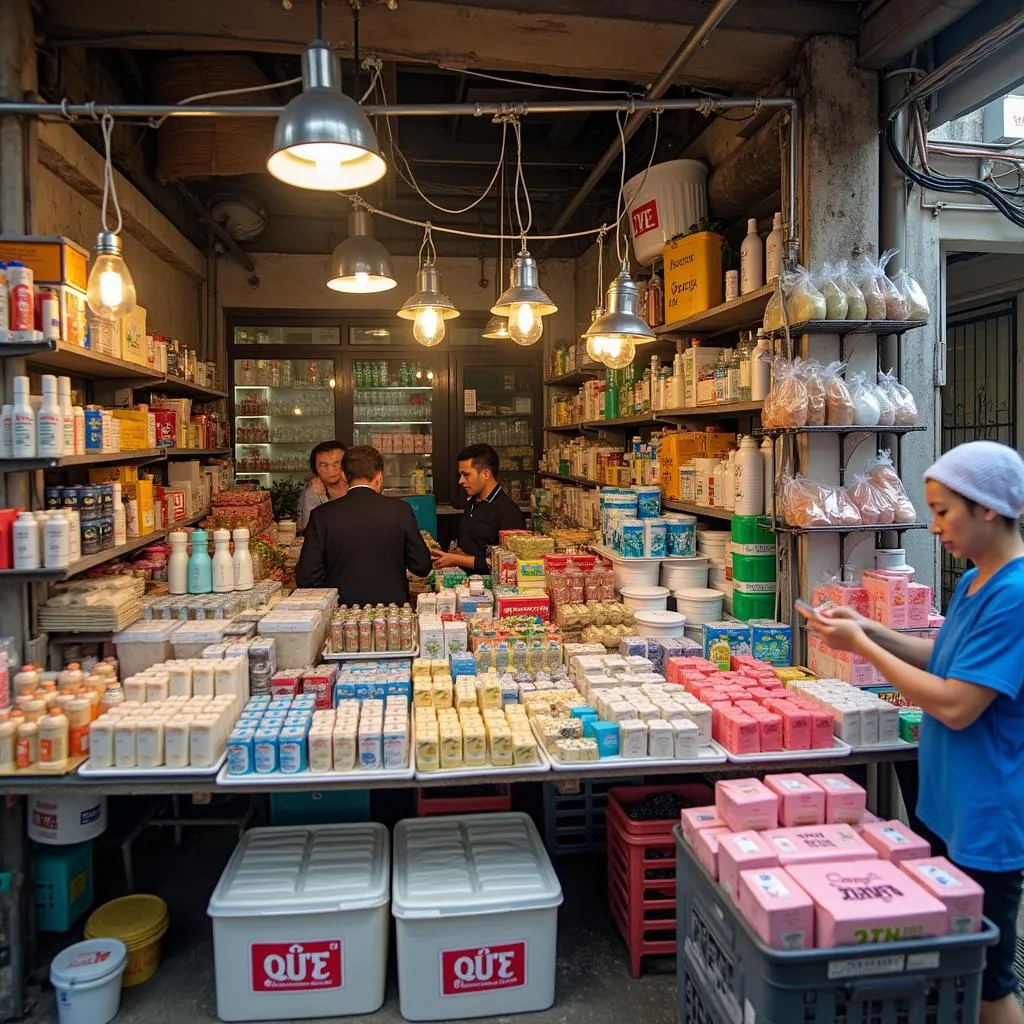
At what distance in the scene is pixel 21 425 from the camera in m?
3.52

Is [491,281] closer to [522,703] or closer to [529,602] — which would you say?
[529,602]

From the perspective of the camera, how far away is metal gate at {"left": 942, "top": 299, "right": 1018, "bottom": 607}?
6618mm

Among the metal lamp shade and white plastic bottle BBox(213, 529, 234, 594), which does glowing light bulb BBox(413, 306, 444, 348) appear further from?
the metal lamp shade

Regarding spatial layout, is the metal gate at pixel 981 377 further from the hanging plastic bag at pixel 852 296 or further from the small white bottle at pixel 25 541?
the small white bottle at pixel 25 541

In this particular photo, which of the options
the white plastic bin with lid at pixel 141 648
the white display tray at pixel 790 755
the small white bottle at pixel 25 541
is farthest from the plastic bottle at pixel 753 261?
the small white bottle at pixel 25 541

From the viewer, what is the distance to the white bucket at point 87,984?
303cm

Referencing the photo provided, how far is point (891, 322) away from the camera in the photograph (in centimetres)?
378

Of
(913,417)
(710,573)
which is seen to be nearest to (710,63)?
(913,417)

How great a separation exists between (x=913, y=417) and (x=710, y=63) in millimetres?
2051

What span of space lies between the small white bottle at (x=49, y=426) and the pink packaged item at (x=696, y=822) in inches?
117

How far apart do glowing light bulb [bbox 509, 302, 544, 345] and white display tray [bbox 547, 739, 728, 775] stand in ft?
7.94

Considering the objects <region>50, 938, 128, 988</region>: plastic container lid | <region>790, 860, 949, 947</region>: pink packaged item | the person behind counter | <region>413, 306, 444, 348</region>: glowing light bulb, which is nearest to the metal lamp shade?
<region>413, 306, 444, 348</region>: glowing light bulb

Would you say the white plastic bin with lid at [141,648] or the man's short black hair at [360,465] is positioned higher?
the man's short black hair at [360,465]

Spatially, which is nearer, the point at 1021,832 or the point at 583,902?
the point at 1021,832
